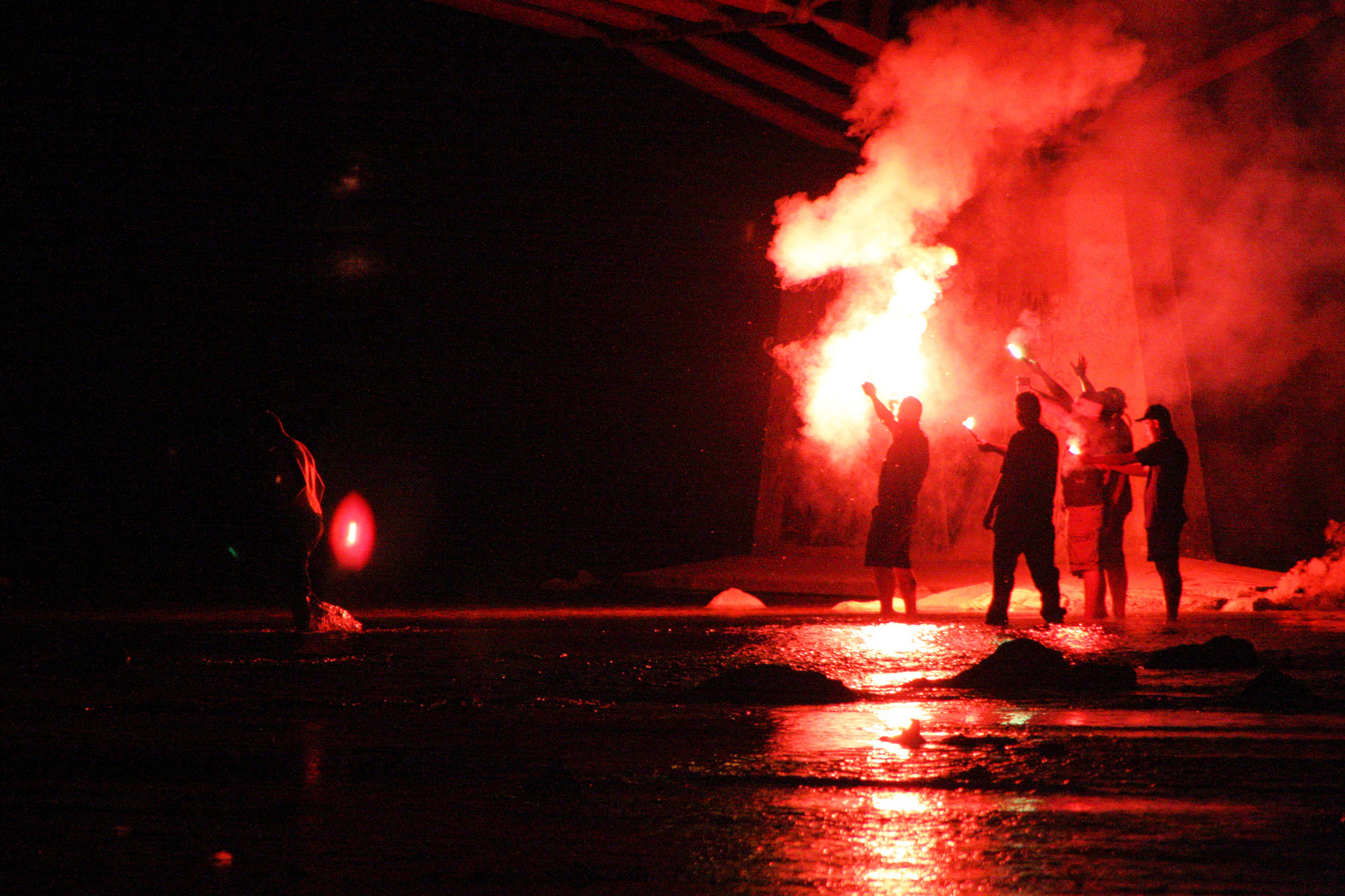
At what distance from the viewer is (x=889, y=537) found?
985 cm

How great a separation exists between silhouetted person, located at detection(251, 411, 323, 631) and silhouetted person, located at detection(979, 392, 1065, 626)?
5036 mm

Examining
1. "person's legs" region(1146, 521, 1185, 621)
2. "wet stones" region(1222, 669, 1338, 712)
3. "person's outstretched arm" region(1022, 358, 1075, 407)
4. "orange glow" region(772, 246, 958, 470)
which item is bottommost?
"wet stones" region(1222, 669, 1338, 712)

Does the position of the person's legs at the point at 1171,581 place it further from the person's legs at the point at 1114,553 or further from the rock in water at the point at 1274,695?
the rock in water at the point at 1274,695

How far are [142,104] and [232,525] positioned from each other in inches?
318

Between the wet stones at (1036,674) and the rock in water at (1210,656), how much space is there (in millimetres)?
769

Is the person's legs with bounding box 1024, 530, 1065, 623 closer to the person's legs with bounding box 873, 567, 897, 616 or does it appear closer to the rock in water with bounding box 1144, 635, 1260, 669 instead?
the person's legs with bounding box 873, 567, 897, 616

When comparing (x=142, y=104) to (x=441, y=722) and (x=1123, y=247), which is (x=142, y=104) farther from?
(x=441, y=722)

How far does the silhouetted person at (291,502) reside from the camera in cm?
912

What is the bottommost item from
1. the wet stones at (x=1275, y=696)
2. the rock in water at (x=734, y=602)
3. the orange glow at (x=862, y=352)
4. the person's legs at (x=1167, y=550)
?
the rock in water at (x=734, y=602)

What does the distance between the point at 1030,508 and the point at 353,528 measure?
18804mm

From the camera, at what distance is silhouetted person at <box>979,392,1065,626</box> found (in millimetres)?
9164

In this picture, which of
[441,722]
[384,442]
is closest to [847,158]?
[384,442]

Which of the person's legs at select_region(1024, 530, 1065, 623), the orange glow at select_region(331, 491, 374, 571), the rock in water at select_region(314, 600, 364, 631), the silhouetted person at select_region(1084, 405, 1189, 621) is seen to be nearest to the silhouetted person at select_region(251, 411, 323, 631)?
the rock in water at select_region(314, 600, 364, 631)

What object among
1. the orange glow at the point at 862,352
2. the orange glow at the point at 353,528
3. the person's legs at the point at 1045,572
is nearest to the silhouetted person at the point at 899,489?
the person's legs at the point at 1045,572
